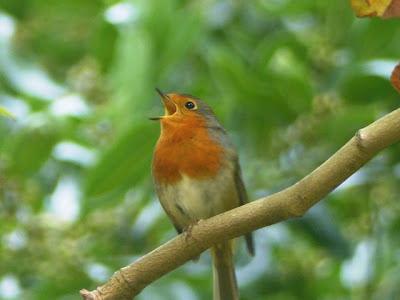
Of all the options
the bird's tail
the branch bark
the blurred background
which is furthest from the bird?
the branch bark

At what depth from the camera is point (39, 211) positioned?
4527 mm

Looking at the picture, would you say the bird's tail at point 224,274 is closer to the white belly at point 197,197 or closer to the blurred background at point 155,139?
the blurred background at point 155,139

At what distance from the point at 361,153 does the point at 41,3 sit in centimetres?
315

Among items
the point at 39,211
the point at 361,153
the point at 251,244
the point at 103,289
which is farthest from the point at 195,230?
the point at 39,211

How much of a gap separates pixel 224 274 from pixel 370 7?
303 cm

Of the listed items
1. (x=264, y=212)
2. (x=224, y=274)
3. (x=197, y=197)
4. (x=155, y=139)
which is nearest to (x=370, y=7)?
(x=264, y=212)

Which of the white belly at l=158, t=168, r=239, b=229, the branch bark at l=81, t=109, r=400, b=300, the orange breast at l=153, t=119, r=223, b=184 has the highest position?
the orange breast at l=153, t=119, r=223, b=184

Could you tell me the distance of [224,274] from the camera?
4.56 metres

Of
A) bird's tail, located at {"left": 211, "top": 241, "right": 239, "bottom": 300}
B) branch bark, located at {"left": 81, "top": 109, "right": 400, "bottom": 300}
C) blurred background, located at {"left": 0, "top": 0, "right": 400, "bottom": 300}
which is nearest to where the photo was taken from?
branch bark, located at {"left": 81, "top": 109, "right": 400, "bottom": 300}

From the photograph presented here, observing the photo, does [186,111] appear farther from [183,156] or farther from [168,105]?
[183,156]

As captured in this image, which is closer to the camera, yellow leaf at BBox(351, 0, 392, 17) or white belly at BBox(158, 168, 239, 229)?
yellow leaf at BBox(351, 0, 392, 17)

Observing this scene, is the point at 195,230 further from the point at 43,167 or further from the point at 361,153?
the point at 43,167

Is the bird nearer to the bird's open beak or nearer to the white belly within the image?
the white belly

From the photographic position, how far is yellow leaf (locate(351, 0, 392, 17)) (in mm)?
1629
